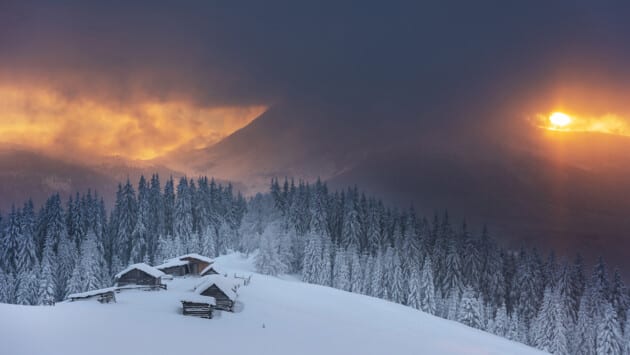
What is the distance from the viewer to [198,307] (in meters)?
54.1

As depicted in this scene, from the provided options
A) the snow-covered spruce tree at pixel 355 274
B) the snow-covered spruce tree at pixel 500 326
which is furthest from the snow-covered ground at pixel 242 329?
the snow-covered spruce tree at pixel 355 274

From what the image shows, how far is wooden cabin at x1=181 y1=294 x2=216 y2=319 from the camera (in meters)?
53.5

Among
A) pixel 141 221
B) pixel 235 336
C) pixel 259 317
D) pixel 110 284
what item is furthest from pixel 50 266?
pixel 235 336

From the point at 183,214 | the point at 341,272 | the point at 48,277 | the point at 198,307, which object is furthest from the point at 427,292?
the point at 48,277

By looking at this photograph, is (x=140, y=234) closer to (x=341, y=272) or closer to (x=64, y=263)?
(x=64, y=263)

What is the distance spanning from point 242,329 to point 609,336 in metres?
72.9

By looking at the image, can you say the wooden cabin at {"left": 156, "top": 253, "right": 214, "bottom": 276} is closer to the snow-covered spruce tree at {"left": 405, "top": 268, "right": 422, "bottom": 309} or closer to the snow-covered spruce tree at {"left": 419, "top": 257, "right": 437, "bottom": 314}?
the snow-covered spruce tree at {"left": 405, "top": 268, "right": 422, "bottom": 309}

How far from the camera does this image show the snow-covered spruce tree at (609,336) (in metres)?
86.3

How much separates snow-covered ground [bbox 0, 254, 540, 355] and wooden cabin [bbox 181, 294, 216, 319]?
1090mm

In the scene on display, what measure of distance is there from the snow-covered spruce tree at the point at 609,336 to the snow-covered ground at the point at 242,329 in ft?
105

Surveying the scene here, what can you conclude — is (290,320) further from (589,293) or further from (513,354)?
(589,293)

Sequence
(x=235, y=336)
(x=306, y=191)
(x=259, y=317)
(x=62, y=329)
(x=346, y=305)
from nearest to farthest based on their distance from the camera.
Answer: (x=62, y=329)
(x=235, y=336)
(x=259, y=317)
(x=346, y=305)
(x=306, y=191)

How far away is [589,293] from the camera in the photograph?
106 meters

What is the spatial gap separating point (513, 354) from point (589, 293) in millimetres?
59410
